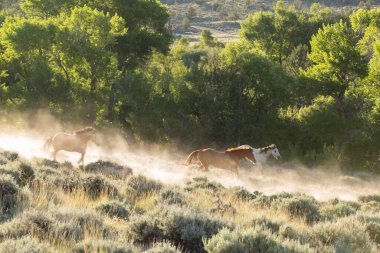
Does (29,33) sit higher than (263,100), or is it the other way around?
(29,33)

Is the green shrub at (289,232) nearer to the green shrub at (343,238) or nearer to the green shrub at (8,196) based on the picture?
the green shrub at (343,238)

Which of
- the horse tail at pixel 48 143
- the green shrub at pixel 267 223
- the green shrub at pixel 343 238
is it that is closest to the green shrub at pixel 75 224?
the green shrub at pixel 267 223

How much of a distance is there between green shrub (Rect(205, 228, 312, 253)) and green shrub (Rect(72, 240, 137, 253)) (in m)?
1.16

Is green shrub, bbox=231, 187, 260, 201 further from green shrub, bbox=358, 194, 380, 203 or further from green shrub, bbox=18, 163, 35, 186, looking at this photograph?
green shrub, bbox=18, 163, 35, 186

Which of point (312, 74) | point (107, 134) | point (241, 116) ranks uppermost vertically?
point (312, 74)

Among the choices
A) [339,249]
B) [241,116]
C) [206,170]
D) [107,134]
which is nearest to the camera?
[339,249]

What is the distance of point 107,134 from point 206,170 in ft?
48.4

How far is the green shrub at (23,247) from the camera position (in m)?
5.42

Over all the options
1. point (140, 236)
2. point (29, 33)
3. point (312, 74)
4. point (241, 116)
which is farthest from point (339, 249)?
point (29, 33)

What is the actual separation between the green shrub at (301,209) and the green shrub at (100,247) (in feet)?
19.0

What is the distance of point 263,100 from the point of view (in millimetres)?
31844

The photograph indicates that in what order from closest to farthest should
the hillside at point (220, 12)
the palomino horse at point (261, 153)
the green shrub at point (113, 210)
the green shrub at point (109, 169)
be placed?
the green shrub at point (113, 210), the green shrub at point (109, 169), the palomino horse at point (261, 153), the hillside at point (220, 12)

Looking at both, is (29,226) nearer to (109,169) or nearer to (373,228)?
(373,228)

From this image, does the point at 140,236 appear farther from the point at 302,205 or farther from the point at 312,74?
the point at 312,74
